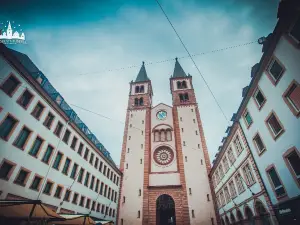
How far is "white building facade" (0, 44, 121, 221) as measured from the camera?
12.8 m

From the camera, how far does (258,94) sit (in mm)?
13695

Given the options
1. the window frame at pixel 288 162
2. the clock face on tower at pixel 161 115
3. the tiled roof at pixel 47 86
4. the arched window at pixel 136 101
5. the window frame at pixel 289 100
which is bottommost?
the window frame at pixel 288 162

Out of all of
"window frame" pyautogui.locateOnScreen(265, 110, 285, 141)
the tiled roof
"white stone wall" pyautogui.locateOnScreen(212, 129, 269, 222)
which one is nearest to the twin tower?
"white stone wall" pyautogui.locateOnScreen(212, 129, 269, 222)

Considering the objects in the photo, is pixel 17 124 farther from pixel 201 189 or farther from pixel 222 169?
pixel 201 189

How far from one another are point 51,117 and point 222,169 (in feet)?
69.2

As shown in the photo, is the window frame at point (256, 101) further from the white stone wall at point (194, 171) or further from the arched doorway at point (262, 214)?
the white stone wall at point (194, 171)

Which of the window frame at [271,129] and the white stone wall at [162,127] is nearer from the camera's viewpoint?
the window frame at [271,129]

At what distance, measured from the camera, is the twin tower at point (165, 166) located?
27.8 m

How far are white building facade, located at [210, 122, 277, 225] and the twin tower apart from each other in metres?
4.98

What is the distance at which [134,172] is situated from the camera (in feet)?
105

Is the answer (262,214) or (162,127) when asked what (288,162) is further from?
(162,127)

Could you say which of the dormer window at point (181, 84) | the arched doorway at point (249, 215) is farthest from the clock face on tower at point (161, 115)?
the arched doorway at point (249, 215)

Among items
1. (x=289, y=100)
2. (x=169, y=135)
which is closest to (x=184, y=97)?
(x=169, y=135)

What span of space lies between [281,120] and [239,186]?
381 inches
